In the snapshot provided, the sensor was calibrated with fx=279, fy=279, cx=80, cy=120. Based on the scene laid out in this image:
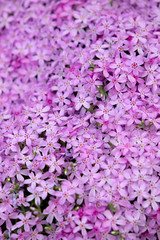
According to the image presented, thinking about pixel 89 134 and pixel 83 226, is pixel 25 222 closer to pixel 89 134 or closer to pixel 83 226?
pixel 83 226

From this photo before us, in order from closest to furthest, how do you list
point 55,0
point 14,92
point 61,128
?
point 61,128 < point 14,92 < point 55,0

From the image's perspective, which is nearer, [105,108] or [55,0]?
[105,108]

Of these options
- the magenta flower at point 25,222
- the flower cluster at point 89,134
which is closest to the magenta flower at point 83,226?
the flower cluster at point 89,134

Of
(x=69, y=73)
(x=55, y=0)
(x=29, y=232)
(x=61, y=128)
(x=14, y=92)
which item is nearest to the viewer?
(x=29, y=232)

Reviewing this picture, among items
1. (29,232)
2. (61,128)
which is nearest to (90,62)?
(61,128)

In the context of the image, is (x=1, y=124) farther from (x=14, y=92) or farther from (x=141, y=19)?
(x=141, y=19)

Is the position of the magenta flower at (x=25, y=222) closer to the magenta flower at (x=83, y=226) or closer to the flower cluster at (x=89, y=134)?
the flower cluster at (x=89, y=134)

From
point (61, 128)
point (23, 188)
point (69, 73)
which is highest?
point (69, 73)

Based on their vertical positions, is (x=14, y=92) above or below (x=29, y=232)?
above

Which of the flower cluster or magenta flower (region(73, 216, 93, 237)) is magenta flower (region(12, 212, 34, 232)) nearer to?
the flower cluster
